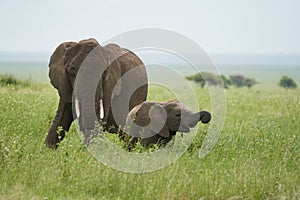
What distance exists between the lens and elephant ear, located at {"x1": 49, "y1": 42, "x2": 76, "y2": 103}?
974 centimetres

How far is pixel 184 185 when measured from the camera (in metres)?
7.24

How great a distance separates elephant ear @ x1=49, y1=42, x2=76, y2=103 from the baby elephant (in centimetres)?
105

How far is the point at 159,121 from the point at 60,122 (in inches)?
58.6

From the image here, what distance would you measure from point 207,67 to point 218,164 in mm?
3200

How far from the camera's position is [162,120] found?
9.77m

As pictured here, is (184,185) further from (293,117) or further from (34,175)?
(293,117)

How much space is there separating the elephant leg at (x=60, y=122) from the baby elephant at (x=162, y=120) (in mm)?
957

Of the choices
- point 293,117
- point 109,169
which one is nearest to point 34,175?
point 109,169

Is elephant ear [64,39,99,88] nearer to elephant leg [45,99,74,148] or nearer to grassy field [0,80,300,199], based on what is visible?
elephant leg [45,99,74,148]

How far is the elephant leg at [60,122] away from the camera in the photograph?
9.77m

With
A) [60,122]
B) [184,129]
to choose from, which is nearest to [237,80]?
[184,129]

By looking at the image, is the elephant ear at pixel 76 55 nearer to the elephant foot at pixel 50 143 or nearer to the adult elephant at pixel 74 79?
the adult elephant at pixel 74 79

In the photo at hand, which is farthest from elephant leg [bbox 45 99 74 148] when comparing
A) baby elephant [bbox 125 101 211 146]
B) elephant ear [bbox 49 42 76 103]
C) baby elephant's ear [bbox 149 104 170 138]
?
baby elephant's ear [bbox 149 104 170 138]

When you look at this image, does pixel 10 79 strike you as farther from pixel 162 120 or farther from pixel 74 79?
pixel 162 120
